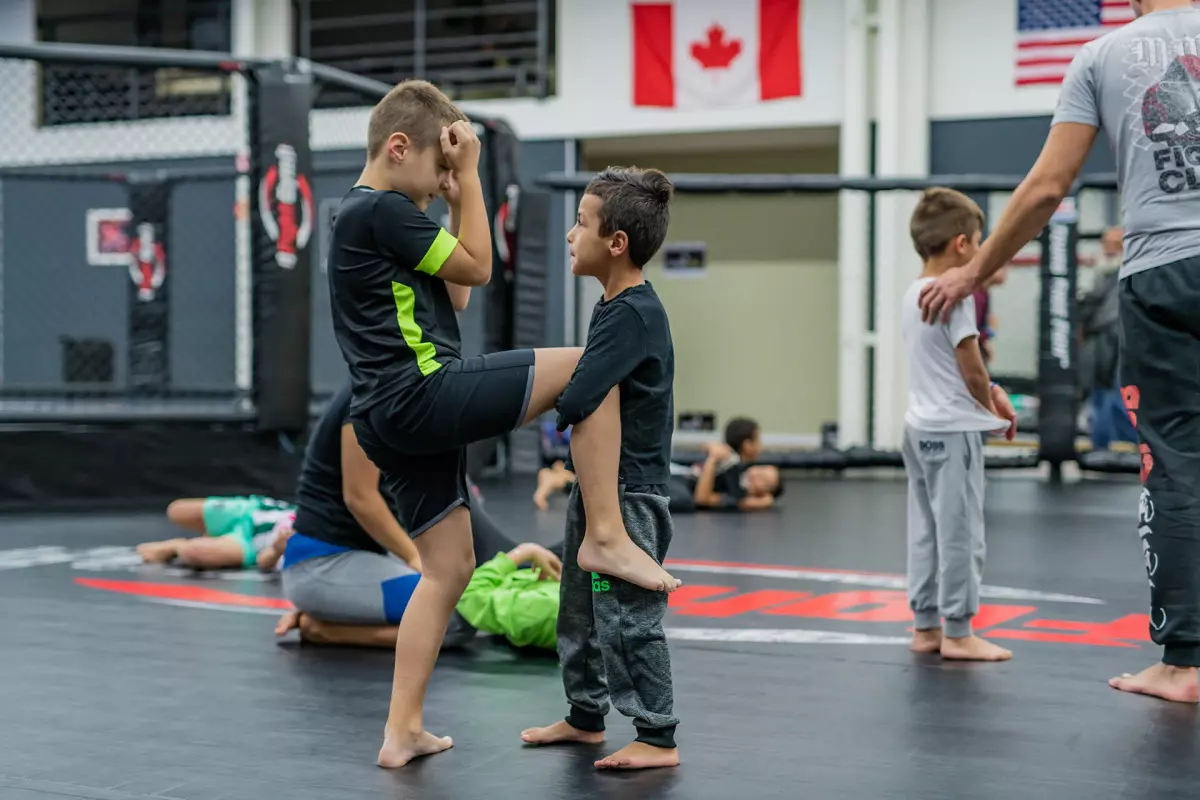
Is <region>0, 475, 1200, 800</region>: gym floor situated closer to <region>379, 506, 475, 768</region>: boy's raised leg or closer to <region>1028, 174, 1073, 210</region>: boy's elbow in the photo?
<region>379, 506, 475, 768</region>: boy's raised leg

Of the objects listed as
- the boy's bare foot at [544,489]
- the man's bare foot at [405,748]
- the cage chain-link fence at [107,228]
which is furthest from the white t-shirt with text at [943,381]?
the cage chain-link fence at [107,228]

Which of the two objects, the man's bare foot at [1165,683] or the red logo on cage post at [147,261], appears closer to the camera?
the man's bare foot at [1165,683]

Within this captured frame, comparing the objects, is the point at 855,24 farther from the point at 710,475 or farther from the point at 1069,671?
the point at 1069,671

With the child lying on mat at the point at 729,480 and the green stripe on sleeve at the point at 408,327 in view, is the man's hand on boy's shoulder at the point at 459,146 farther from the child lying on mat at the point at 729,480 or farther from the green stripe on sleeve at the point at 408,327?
the child lying on mat at the point at 729,480

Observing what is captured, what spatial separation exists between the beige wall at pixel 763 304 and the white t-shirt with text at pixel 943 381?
25.0 feet

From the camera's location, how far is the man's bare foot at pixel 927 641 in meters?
3.06


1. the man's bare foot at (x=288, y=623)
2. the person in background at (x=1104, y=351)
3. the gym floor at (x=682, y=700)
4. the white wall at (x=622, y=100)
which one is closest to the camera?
the gym floor at (x=682, y=700)

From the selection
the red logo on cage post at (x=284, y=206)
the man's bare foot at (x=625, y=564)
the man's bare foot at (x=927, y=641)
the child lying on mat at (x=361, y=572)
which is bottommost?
the man's bare foot at (x=927, y=641)

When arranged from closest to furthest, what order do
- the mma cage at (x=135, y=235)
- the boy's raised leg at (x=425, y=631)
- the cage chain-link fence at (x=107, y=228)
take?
the boy's raised leg at (x=425, y=631) → the mma cage at (x=135, y=235) → the cage chain-link fence at (x=107, y=228)

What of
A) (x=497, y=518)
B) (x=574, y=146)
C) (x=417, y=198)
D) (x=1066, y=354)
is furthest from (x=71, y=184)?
(x=417, y=198)

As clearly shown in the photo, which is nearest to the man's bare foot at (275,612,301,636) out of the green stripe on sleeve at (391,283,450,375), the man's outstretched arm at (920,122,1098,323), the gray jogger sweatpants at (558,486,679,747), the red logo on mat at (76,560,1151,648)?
the red logo on mat at (76,560,1151,648)

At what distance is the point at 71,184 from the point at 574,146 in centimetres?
457

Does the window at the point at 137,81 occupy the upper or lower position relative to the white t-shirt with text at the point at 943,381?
upper

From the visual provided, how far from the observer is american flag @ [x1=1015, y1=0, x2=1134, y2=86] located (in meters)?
9.14
